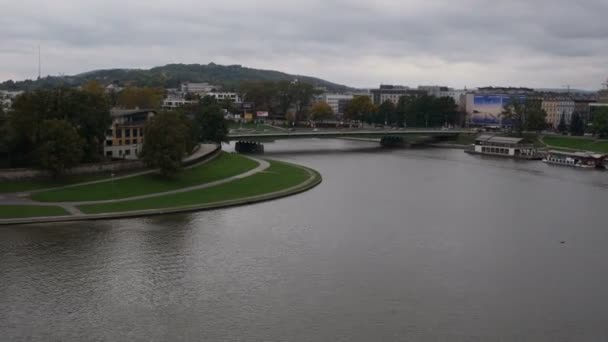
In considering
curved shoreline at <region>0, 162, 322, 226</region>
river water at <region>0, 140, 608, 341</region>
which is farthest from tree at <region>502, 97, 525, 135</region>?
curved shoreline at <region>0, 162, 322, 226</region>

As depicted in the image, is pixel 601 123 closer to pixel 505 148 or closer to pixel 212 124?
pixel 505 148

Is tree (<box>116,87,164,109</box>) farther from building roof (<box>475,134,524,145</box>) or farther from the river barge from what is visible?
building roof (<box>475,134,524,145</box>)

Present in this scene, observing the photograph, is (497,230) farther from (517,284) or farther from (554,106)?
(554,106)

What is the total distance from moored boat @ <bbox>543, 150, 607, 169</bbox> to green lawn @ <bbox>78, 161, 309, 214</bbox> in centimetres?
2919

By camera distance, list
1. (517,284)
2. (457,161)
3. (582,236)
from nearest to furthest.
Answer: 1. (517,284)
2. (582,236)
3. (457,161)

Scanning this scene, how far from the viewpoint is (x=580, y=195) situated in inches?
1673

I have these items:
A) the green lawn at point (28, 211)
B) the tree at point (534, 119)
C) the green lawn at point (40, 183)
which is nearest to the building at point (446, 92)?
the tree at point (534, 119)

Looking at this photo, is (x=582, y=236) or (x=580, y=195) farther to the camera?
(x=580, y=195)

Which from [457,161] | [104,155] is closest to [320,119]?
[457,161]

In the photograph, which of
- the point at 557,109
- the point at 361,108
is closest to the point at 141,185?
the point at 361,108

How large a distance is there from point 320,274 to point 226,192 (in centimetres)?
1646

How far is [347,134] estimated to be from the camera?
3214 inches

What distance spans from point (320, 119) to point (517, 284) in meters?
101

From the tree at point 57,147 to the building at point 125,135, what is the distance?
23.8 feet
